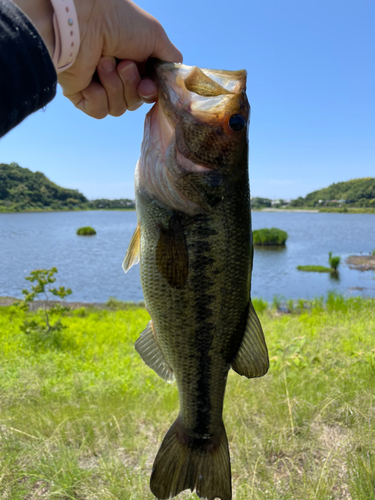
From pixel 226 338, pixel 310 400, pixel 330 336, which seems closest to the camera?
pixel 226 338

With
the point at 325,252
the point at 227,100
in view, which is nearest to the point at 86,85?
the point at 227,100

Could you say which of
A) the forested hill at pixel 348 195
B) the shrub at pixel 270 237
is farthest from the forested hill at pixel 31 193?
the forested hill at pixel 348 195

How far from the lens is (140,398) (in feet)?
18.0

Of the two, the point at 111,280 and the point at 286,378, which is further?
the point at 111,280

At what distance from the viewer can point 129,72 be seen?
7.16ft

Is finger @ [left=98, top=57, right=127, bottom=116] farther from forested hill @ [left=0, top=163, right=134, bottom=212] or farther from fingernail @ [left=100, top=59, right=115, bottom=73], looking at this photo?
forested hill @ [left=0, top=163, right=134, bottom=212]

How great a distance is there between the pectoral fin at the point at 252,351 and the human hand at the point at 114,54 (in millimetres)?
1415

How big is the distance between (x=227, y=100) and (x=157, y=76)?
45 cm

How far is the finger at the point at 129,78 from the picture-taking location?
2.17 m

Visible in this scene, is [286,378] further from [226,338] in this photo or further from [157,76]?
[157,76]

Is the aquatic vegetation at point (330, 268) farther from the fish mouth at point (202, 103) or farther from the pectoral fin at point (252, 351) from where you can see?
the fish mouth at point (202, 103)

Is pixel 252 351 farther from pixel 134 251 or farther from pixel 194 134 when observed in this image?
pixel 194 134

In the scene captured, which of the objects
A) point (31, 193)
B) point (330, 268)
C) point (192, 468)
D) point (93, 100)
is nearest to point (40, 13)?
point (93, 100)

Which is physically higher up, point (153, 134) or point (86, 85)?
point (86, 85)
